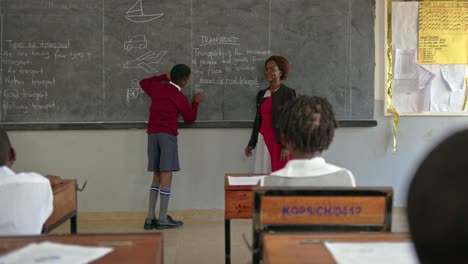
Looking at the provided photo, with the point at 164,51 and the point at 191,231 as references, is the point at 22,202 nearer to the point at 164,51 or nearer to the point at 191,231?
the point at 191,231

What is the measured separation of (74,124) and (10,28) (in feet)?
3.25

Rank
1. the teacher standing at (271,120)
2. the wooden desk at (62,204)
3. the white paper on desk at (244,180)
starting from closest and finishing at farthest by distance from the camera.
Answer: the wooden desk at (62,204)
the white paper on desk at (244,180)
the teacher standing at (271,120)

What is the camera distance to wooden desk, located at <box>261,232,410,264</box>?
46.4 inches

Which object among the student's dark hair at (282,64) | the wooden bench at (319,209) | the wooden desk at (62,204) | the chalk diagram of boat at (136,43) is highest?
the chalk diagram of boat at (136,43)

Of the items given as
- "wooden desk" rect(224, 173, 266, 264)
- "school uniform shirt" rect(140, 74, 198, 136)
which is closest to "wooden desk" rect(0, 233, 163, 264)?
"wooden desk" rect(224, 173, 266, 264)

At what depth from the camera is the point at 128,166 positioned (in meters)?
4.44

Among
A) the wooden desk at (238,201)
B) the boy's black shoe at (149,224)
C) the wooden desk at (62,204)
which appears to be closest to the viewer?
the wooden desk at (62,204)

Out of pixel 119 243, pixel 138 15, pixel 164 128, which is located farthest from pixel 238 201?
pixel 138 15

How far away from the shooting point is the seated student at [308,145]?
1753mm

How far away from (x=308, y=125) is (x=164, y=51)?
2696mm

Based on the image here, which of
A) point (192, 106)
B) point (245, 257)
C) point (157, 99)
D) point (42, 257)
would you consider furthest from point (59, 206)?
point (192, 106)

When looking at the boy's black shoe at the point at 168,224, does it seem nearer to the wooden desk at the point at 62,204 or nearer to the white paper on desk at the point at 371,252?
the wooden desk at the point at 62,204

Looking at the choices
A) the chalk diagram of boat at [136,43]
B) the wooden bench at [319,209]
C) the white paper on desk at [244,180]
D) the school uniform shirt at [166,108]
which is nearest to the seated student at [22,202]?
the wooden bench at [319,209]

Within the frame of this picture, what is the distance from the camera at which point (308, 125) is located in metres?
1.89
